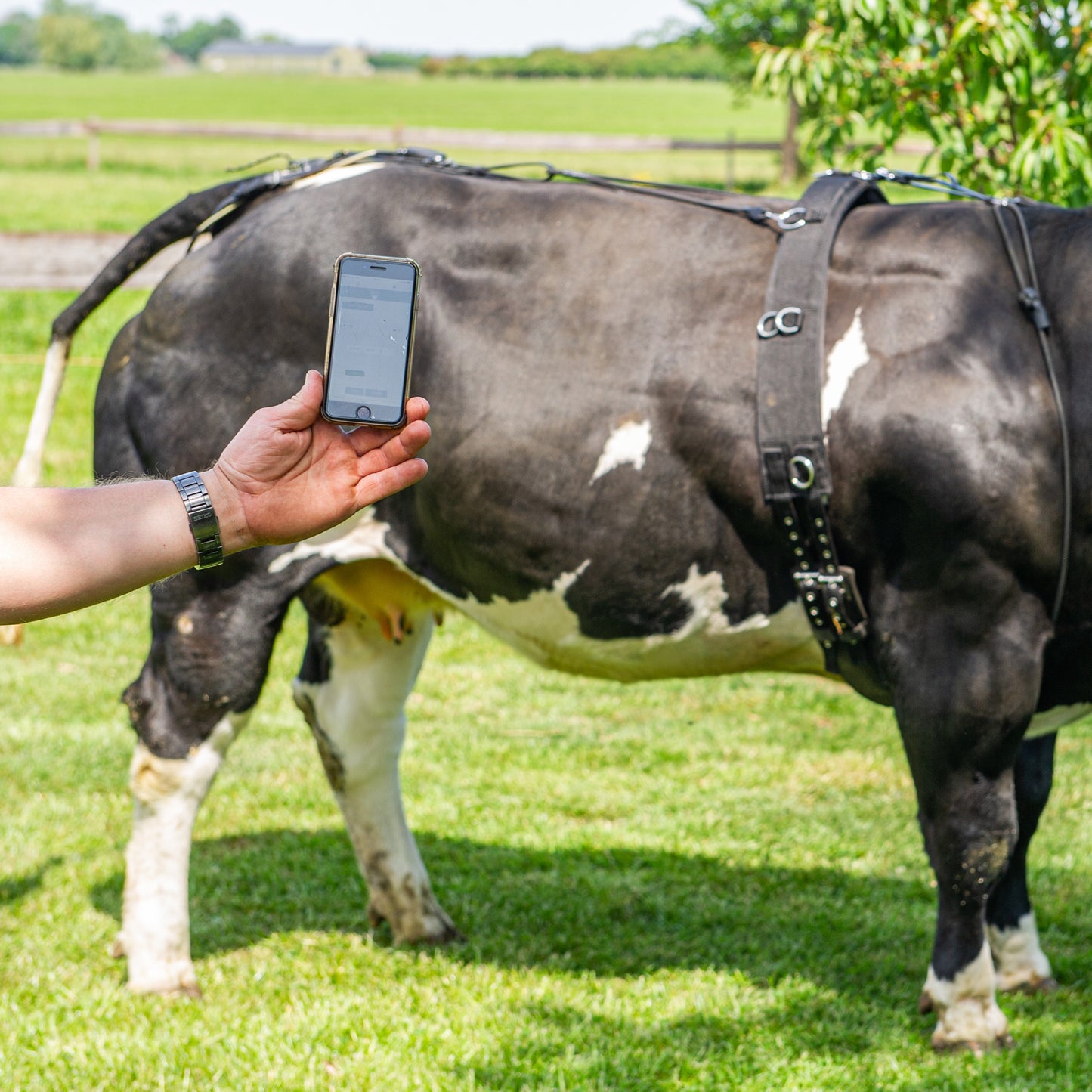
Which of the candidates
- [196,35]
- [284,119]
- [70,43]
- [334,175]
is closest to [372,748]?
[334,175]

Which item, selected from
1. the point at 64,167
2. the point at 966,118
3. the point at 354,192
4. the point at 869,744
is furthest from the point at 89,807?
the point at 64,167

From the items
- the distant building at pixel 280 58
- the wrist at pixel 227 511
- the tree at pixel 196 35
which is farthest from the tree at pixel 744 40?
the tree at pixel 196 35

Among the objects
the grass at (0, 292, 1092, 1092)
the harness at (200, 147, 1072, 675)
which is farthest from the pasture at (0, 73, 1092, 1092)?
the harness at (200, 147, 1072, 675)

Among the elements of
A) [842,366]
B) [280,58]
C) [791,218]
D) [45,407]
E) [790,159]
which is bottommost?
[45,407]

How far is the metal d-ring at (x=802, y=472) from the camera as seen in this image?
3.15m

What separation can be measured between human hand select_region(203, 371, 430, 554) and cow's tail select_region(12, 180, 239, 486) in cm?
211

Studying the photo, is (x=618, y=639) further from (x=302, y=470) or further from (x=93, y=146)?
(x=93, y=146)

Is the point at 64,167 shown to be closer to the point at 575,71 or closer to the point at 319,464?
the point at 319,464

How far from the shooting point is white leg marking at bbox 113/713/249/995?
12.3 feet

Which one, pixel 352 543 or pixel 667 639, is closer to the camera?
pixel 667 639

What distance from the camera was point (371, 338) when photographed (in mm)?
2121

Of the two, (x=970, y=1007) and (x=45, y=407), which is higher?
(x=45, y=407)

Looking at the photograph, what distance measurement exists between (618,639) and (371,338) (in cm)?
157

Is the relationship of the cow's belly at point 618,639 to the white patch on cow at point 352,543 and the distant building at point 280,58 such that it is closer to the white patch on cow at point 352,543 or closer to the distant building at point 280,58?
the white patch on cow at point 352,543
